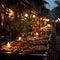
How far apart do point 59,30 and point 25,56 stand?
120 feet

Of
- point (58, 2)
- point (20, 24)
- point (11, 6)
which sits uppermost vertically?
point (58, 2)

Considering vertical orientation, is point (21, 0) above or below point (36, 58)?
above

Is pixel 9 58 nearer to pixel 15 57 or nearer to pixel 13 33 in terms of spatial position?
pixel 15 57

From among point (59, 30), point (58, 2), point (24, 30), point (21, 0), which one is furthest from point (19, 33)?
point (58, 2)

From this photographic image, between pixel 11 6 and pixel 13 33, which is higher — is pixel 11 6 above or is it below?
above

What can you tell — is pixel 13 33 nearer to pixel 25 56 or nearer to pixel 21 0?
pixel 21 0

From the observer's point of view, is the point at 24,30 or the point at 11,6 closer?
the point at 24,30

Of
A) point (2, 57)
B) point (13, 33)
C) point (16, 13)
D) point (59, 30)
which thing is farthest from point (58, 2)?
point (2, 57)

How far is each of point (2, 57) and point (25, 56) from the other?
62 cm

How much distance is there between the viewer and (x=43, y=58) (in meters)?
5.54

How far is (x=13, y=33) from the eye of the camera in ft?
49.0

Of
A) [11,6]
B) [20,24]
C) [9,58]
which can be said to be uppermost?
[11,6]

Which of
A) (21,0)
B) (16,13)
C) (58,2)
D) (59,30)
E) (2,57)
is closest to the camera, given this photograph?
(2,57)

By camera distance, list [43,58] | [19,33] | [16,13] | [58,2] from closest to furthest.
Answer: [43,58]
[19,33]
[16,13]
[58,2]
